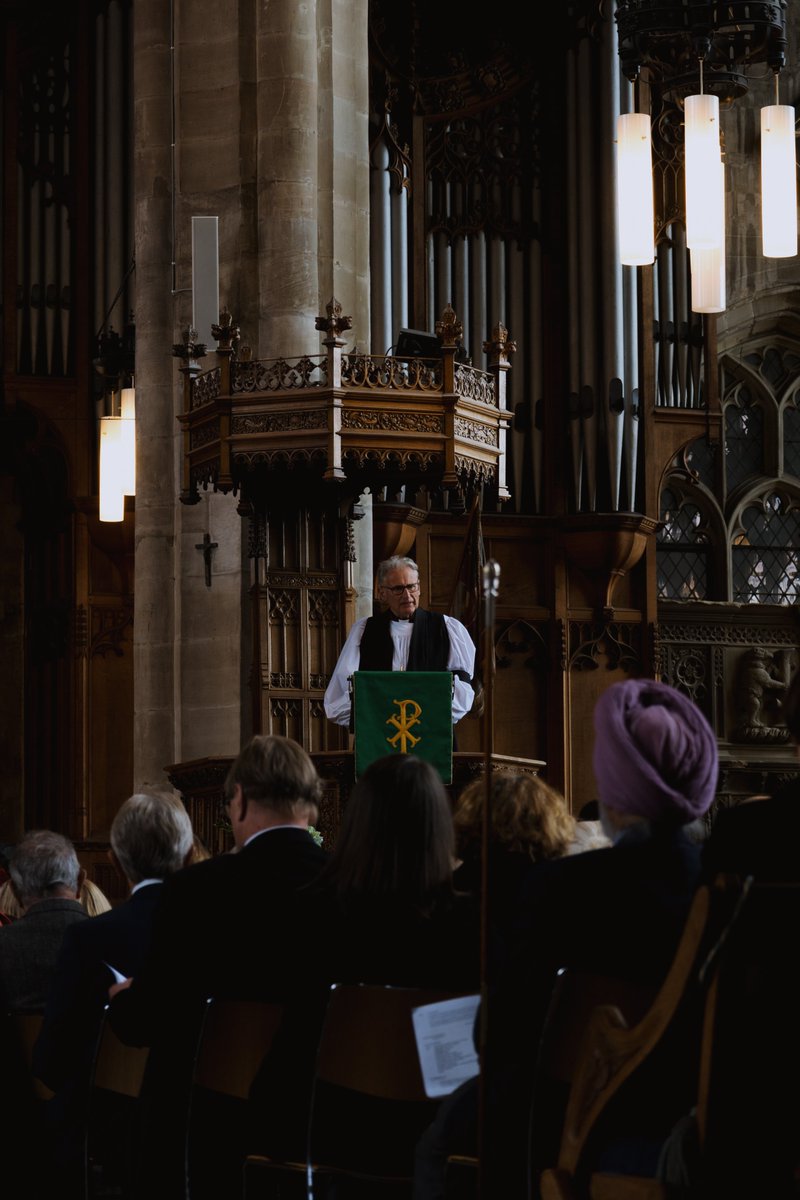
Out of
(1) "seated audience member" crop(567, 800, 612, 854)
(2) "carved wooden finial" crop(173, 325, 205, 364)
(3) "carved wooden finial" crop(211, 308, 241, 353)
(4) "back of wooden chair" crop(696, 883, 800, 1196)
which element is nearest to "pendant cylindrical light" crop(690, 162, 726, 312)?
(3) "carved wooden finial" crop(211, 308, 241, 353)

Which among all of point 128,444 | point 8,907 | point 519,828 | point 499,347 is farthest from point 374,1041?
point 128,444

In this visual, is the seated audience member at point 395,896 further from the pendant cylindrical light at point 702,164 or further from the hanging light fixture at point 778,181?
the hanging light fixture at point 778,181

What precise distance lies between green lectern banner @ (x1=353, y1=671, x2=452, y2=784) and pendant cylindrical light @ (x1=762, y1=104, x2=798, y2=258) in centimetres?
240

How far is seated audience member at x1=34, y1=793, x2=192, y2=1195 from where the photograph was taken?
4.67 metres

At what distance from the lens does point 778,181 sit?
27.6 feet

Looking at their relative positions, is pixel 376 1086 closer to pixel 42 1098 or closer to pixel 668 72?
pixel 42 1098

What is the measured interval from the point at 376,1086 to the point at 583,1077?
699mm

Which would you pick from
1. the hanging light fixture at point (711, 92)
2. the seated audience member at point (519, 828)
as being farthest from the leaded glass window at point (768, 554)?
the seated audience member at point (519, 828)

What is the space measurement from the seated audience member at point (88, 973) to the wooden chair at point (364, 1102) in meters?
0.77

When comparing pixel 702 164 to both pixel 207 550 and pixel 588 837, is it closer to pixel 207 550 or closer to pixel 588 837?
pixel 588 837

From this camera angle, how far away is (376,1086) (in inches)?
151

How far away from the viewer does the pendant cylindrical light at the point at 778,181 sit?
842cm

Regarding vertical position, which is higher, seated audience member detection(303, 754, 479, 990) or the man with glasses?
the man with glasses

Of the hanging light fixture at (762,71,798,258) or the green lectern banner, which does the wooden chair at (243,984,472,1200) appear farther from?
the hanging light fixture at (762,71,798,258)
